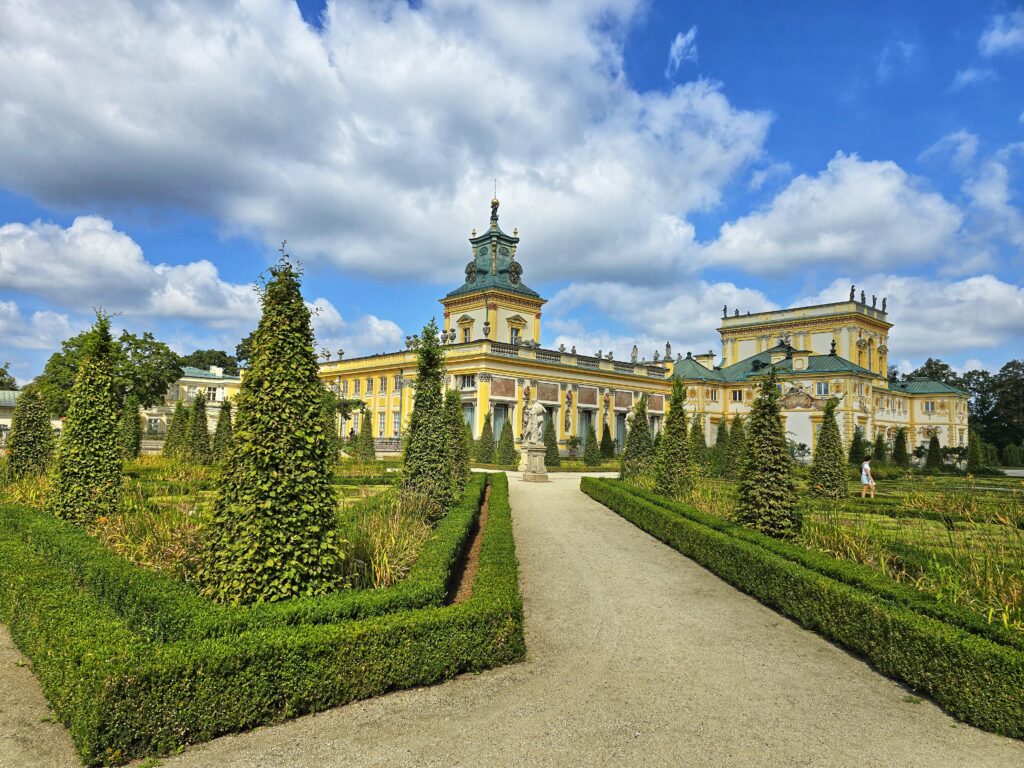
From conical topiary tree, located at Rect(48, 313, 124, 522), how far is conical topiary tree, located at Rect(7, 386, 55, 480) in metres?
6.41

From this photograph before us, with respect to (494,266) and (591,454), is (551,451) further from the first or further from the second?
(494,266)

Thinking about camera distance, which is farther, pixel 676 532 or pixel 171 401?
pixel 171 401

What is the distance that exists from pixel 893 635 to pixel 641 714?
2.92 meters

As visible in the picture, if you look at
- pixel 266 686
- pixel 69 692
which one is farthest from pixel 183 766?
pixel 69 692

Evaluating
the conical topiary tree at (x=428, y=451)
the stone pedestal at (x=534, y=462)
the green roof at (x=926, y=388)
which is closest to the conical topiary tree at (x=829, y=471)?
the stone pedestal at (x=534, y=462)

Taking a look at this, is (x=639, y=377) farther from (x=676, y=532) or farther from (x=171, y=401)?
(x=171, y=401)

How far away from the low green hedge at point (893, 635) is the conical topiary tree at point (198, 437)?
80.1 ft

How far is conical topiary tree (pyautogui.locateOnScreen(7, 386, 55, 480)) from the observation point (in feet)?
55.6

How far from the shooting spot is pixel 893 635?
21.6 feet

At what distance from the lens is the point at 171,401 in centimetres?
6631

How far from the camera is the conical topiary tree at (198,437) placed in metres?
28.7

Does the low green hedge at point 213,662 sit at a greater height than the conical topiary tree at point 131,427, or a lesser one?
lesser

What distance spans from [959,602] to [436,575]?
5.98 m

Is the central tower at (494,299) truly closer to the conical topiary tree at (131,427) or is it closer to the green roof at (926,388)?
the conical topiary tree at (131,427)
